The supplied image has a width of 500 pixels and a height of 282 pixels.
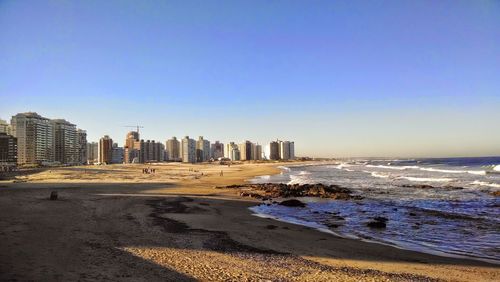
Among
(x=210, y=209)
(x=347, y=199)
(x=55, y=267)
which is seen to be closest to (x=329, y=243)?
(x=55, y=267)

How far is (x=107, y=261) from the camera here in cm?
815

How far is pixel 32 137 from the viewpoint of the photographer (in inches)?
4651

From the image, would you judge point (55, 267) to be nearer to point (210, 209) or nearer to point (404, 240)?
point (404, 240)

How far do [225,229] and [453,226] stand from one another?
10.2 metres

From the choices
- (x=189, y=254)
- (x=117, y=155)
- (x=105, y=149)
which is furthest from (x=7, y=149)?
(x=189, y=254)

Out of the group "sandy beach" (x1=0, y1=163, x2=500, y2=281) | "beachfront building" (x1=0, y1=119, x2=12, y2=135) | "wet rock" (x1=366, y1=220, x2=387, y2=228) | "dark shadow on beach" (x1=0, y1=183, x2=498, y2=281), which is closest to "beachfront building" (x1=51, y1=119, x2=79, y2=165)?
"beachfront building" (x1=0, y1=119, x2=12, y2=135)

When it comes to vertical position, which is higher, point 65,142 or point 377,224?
point 65,142

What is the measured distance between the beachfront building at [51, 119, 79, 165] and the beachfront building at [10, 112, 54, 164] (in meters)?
3.77

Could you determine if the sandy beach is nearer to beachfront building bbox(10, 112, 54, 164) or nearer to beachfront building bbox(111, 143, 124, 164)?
beachfront building bbox(10, 112, 54, 164)

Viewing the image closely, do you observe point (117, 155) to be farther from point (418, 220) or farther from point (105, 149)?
point (418, 220)

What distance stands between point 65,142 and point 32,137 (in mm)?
17112

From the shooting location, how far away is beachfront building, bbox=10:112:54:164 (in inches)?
4609

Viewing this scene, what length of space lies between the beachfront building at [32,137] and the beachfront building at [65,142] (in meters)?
3.77

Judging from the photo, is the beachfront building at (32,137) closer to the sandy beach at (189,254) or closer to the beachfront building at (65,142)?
the beachfront building at (65,142)
